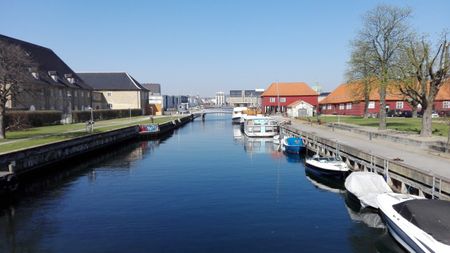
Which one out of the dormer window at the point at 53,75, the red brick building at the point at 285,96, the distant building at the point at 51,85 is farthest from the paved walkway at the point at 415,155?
the red brick building at the point at 285,96

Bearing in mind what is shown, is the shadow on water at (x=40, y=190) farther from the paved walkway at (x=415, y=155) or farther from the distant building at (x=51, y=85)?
the distant building at (x=51, y=85)

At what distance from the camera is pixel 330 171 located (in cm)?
3025

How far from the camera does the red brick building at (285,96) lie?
11638 centimetres

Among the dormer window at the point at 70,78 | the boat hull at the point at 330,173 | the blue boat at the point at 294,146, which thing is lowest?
the boat hull at the point at 330,173

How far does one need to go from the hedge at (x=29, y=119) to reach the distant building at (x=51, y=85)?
4.21 m

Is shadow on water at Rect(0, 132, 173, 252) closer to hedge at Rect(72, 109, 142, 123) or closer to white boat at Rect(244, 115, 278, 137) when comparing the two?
white boat at Rect(244, 115, 278, 137)

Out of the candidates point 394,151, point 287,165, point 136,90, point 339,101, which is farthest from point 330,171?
point 136,90

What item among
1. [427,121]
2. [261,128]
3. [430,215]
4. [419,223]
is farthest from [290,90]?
[419,223]

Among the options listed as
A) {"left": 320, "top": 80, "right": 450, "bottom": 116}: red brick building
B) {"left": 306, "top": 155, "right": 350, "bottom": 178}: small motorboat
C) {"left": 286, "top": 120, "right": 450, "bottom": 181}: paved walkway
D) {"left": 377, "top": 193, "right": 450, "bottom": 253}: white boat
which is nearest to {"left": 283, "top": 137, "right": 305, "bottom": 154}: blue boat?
{"left": 286, "top": 120, "right": 450, "bottom": 181}: paved walkway

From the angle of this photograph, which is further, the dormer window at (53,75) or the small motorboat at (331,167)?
the dormer window at (53,75)

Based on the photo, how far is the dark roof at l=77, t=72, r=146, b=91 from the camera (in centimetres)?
11344

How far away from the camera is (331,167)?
3019cm

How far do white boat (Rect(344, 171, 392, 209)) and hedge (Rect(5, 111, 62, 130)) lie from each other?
131 feet

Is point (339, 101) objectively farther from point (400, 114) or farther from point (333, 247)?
point (333, 247)
